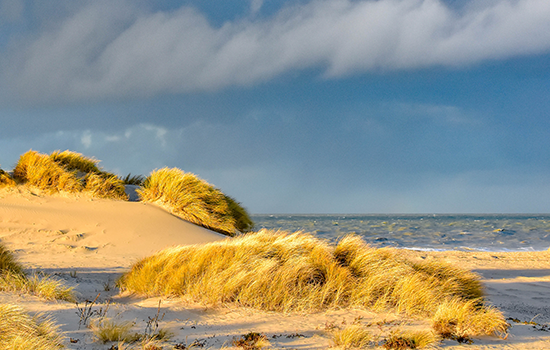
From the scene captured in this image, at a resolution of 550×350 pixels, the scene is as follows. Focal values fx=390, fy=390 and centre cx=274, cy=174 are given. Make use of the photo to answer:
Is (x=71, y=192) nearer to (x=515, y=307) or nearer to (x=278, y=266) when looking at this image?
(x=278, y=266)

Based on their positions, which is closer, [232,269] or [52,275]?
[232,269]

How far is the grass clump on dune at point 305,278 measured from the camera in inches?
194

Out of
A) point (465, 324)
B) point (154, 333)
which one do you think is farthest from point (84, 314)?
point (465, 324)

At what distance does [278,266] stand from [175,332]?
6.54 feet

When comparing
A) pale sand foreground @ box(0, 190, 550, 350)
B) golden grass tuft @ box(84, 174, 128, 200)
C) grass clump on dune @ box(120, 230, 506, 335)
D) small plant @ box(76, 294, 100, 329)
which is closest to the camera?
small plant @ box(76, 294, 100, 329)

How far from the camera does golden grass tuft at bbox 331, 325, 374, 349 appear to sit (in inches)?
143

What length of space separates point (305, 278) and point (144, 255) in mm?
4603

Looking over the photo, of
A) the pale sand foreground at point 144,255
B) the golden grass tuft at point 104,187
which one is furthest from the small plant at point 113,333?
the golden grass tuft at point 104,187

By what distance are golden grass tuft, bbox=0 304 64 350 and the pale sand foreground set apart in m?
0.21

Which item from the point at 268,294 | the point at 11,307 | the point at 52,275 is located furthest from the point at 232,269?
the point at 52,275

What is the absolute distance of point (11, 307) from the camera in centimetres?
362

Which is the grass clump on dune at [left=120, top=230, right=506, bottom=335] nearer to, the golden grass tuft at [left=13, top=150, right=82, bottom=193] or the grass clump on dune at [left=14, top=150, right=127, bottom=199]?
the grass clump on dune at [left=14, top=150, right=127, bottom=199]

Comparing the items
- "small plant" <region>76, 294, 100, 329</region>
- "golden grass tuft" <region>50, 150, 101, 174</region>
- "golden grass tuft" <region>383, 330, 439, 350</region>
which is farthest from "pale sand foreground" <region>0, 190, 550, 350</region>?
"golden grass tuft" <region>50, 150, 101, 174</region>

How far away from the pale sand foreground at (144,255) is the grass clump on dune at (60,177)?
15.5 inches
